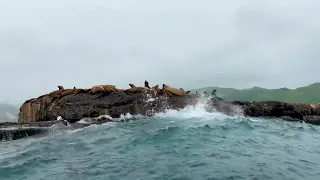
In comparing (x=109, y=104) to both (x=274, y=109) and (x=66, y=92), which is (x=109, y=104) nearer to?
(x=66, y=92)

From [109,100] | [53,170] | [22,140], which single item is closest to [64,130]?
[22,140]

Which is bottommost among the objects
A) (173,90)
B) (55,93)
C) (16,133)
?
(16,133)

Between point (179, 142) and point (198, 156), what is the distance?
270cm

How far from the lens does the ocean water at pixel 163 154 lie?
33.3 feet

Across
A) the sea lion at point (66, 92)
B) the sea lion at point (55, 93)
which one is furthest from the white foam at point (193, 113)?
the sea lion at point (55, 93)

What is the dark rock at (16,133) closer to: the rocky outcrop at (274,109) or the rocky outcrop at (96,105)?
the rocky outcrop at (96,105)

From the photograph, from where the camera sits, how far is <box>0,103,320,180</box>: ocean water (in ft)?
33.3

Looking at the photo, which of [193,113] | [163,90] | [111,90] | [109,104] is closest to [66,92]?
[111,90]

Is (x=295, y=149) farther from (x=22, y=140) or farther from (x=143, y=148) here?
(x=22, y=140)

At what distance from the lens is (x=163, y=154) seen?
12.4 metres

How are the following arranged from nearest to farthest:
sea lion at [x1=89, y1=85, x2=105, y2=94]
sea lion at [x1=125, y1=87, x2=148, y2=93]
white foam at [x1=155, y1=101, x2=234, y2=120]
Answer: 1. white foam at [x1=155, y1=101, x2=234, y2=120]
2. sea lion at [x1=89, y1=85, x2=105, y2=94]
3. sea lion at [x1=125, y1=87, x2=148, y2=93]

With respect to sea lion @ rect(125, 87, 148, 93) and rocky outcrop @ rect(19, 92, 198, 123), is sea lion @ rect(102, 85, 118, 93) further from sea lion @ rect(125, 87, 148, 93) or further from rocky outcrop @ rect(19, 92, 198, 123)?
sea lion @ rect(125, 87, 148, 93)

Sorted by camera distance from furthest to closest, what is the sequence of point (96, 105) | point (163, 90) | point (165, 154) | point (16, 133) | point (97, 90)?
1. point (163, 90)
2. point (97, 90)
3. point (96, 105)
4. point (16, 133)
5. point (165, 154)

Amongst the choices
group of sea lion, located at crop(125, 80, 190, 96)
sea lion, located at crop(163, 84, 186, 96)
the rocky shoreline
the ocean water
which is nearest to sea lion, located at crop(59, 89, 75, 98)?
the rocky shoreline
